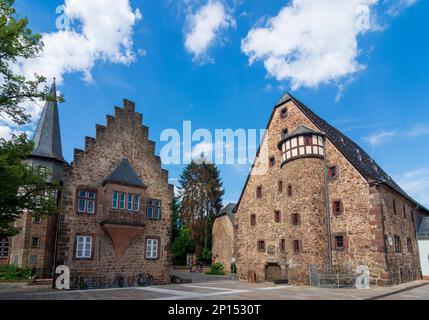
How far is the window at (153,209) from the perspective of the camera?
74.3 ft

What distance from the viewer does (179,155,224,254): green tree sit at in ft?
160

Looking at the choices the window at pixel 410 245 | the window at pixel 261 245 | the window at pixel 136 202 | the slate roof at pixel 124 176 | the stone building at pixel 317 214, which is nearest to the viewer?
the slate roof at pixel 124 176

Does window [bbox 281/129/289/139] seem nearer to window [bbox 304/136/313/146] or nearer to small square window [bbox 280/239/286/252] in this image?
window [bbox 304/136/313/146]

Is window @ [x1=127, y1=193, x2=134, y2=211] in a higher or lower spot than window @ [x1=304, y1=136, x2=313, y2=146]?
lower

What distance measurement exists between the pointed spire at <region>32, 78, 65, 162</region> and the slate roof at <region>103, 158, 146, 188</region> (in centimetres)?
937

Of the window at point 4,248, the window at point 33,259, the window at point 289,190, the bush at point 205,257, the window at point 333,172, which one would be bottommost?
the bush at point 205,257

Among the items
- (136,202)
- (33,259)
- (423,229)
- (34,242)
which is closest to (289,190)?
(136,202)

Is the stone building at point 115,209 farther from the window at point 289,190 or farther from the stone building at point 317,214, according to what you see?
the window at point 289,190

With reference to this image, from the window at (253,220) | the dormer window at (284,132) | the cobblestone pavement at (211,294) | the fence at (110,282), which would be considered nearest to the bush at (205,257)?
the window at (253,220)

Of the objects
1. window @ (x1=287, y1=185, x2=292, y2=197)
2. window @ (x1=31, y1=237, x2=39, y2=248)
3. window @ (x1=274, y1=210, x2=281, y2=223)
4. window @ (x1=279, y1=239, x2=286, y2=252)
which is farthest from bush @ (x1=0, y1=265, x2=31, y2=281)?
window @ (x1=287, y1=185, x2=292, y2=197)

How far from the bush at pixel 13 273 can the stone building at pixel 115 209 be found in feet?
2.82

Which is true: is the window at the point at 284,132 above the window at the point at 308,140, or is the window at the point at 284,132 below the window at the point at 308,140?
above

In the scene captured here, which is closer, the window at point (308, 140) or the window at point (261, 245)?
the window at point (308, 140)

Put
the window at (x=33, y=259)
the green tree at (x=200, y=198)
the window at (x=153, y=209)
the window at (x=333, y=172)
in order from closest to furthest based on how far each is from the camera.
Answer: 1. the window at (x=333, y=172)
2. the window at (x=153, y=209)
3. the window at (x=33, y=259)
4. the green tree at (x=200, y=198)
